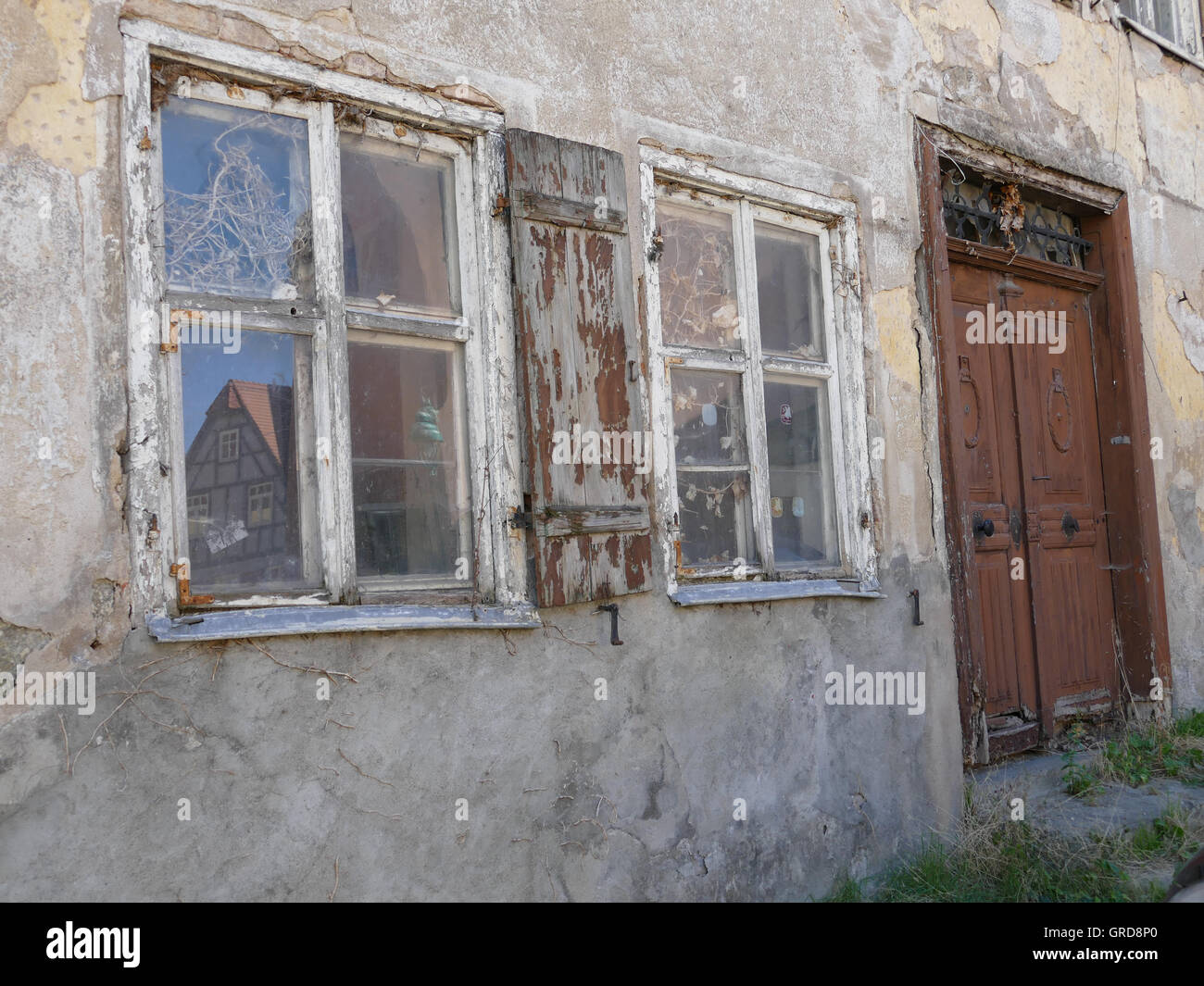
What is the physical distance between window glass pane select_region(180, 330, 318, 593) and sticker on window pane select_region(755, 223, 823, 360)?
6.19ft

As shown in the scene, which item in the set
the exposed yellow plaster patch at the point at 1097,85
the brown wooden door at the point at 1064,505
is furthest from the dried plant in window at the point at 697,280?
the exposed yellow plaster patch at the point at 1097,85

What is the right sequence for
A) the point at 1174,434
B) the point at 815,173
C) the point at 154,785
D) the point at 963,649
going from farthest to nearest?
the point at 1174,434 < the point at 963,649 < the point at 815,173 < the point at 154,785

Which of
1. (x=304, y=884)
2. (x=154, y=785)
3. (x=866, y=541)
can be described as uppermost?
(x=866, y=541)

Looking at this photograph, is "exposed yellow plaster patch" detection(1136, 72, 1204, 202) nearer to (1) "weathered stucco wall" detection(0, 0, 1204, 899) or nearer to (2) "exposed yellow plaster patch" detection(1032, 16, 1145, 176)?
(2) "exposed yellow plaster patch" detection(1032, 16, 1145, 176)

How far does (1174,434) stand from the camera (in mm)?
5926

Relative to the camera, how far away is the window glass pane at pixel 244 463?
2631 mm

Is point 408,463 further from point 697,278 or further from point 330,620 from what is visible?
point 697,278

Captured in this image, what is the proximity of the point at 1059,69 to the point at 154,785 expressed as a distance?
524 centimetres

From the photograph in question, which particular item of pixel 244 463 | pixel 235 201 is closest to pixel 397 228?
pixel 235 201

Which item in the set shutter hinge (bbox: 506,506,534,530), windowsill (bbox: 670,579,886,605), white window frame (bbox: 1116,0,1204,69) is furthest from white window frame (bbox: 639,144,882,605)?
white window frame (bbox: 1116,0,1204,69)

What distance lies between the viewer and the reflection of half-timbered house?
2.62m

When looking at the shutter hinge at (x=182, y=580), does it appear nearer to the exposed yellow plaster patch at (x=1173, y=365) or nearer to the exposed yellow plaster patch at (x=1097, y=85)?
the exposed yellow plaster patch at (x=1097, y=85)
